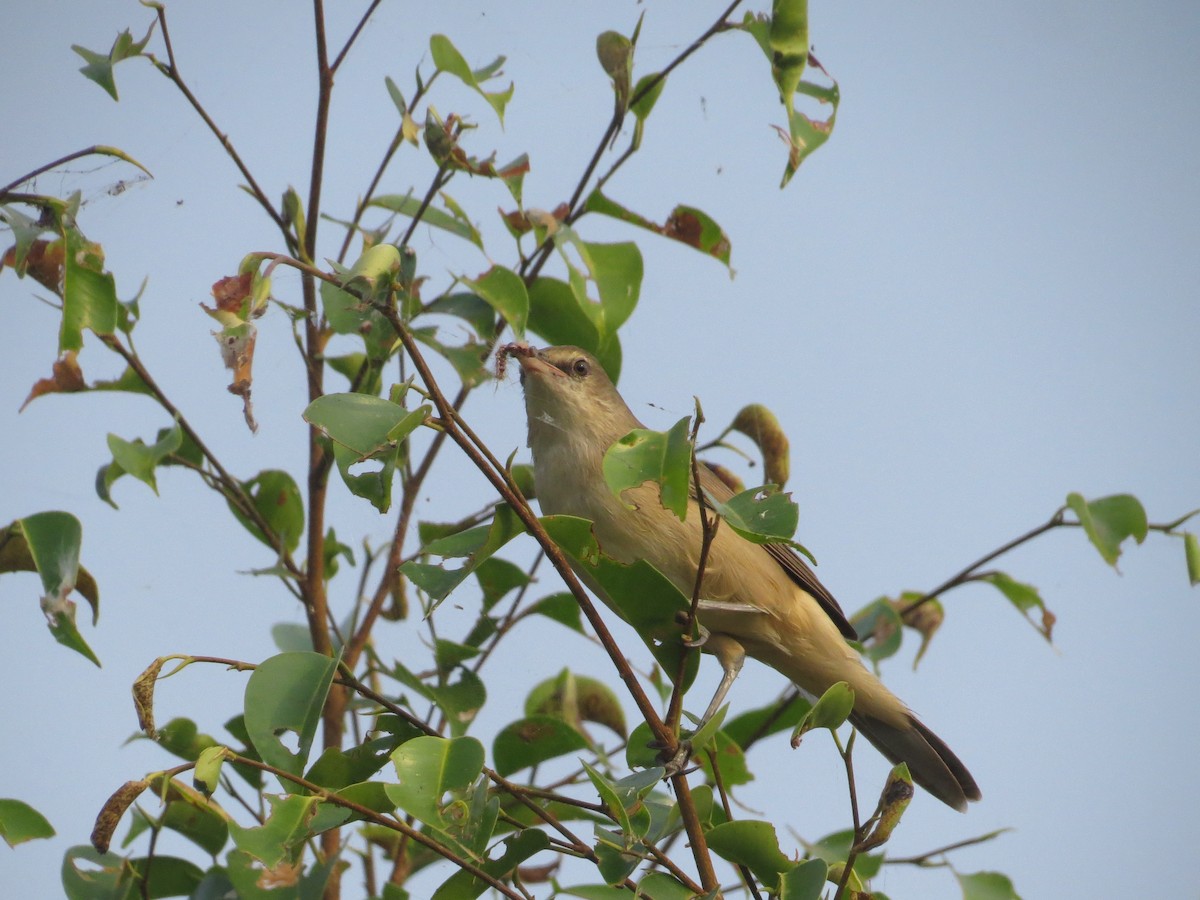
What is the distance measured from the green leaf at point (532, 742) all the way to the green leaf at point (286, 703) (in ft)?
3.22

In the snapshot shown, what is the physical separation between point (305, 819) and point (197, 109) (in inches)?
75.5

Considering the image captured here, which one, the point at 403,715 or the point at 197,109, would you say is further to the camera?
the point at 197,109

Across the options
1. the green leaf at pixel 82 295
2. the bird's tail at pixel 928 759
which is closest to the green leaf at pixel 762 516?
the green leaf at pixel 82 295

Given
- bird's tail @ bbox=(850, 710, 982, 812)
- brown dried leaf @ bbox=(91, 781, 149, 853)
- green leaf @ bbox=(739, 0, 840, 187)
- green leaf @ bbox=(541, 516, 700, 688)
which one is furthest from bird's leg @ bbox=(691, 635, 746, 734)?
brown dried leaf @ bbox=(91, 781, 149, 853)

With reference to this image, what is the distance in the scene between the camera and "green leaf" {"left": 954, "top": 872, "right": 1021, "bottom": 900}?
274cm

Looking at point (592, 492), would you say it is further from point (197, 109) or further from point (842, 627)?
point (197, 109)

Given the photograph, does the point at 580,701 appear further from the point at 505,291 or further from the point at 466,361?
the point at 505,291

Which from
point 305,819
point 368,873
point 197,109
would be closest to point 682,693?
Answer: point 305,819

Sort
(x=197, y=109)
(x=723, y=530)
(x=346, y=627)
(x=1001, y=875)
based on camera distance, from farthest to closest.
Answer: (x=723, y=530) < (x=346, y=627) < (x=197, y=109) < (x=1001, y=875)

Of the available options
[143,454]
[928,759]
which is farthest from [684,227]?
[928,759]

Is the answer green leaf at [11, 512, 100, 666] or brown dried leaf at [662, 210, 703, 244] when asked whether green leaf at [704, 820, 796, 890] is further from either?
brown dried leaf at [662, 210, 703, 244]

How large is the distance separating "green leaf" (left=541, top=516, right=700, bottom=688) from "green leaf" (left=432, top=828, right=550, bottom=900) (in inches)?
18.6

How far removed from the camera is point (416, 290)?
10.3ft

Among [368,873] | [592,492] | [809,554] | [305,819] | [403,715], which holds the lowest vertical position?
[368,873]
